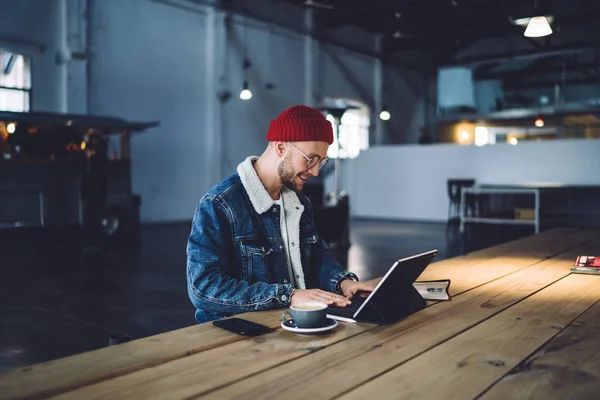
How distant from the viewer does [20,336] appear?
11.7 ft

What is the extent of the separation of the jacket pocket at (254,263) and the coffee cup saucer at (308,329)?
0.38 m

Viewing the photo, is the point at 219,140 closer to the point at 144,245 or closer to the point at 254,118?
the point at 254,118

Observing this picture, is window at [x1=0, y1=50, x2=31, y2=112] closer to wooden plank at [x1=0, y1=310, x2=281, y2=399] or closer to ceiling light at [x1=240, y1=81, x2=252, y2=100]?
ceiling light at [x1=240, y1=81, x2=252, y2=100]

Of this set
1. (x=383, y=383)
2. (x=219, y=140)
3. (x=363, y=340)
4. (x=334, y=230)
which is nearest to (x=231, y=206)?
(x=363, y=340)

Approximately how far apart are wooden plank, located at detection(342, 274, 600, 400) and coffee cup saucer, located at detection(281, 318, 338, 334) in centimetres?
24

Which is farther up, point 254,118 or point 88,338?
point 254,118

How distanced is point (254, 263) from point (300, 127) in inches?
16.9

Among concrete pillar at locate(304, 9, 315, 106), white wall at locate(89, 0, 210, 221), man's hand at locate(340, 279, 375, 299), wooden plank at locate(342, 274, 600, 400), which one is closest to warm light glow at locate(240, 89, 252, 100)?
white wall at locate(89, 0, 210, 221)

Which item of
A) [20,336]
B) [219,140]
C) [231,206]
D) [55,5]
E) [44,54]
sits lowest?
[20,336]

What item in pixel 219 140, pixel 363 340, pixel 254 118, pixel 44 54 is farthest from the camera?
pixel 254 118

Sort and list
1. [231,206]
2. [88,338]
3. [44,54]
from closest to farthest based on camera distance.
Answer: [231,206]
[88,338]
[44,54]

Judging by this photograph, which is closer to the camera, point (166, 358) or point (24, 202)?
point (166, 358)

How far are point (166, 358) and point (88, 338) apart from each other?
265 centimetres

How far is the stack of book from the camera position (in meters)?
2.14
